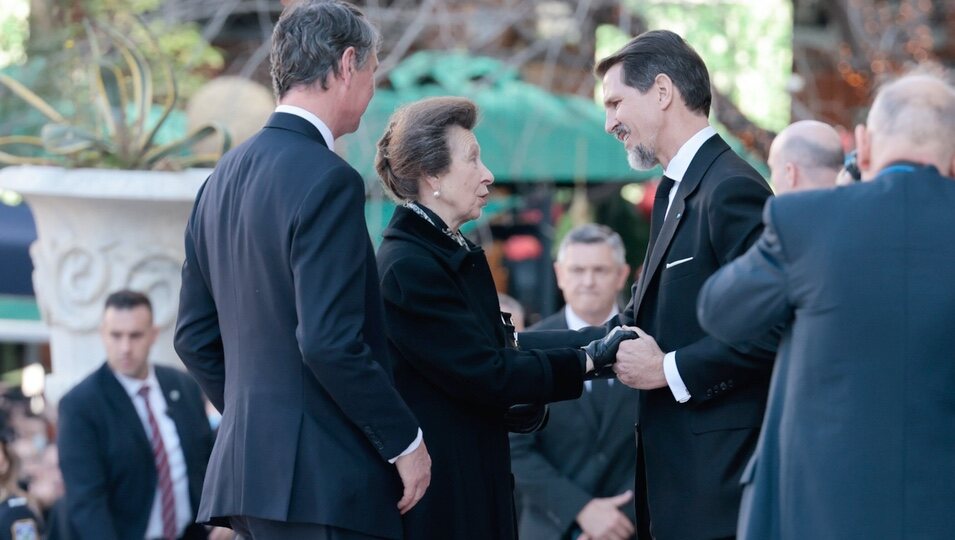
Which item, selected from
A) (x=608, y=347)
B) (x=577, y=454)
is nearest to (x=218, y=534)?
(x=577, y=454)

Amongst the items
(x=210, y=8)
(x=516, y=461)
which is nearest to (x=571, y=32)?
(x=210, y=8)

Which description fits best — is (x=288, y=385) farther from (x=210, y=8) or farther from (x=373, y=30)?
(x=210, y=8)

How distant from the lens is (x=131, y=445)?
536 centimetres

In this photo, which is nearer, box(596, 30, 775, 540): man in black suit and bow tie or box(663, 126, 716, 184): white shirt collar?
box(596, 30, 775, 540): man in black suit and bow tie

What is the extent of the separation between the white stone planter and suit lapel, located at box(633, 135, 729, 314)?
2812 mm

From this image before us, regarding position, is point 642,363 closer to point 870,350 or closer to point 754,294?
point 754,294

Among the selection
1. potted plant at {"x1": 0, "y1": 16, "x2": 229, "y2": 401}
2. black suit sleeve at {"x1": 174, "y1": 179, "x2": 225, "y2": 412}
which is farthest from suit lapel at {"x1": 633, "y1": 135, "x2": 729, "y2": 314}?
potted plant at {"x1": 0, "y1": 16, "x2": 229, "y2": 401}

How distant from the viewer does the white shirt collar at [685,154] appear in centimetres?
380

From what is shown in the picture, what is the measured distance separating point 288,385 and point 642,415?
3.40 feet

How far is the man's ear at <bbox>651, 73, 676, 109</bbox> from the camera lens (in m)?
3.82

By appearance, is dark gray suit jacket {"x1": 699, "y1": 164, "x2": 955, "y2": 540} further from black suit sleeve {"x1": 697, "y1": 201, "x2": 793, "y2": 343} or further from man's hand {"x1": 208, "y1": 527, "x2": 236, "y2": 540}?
man's hand {"x1": 208, "y1": 527, "x2": 236, "y2": 540}

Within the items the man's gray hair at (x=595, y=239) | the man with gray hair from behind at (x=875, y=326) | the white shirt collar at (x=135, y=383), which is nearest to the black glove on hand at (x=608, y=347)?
the man with gray hair from behind at (x=875, y=326)

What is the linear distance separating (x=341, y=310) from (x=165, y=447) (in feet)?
8.23

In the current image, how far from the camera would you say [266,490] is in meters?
3.33
